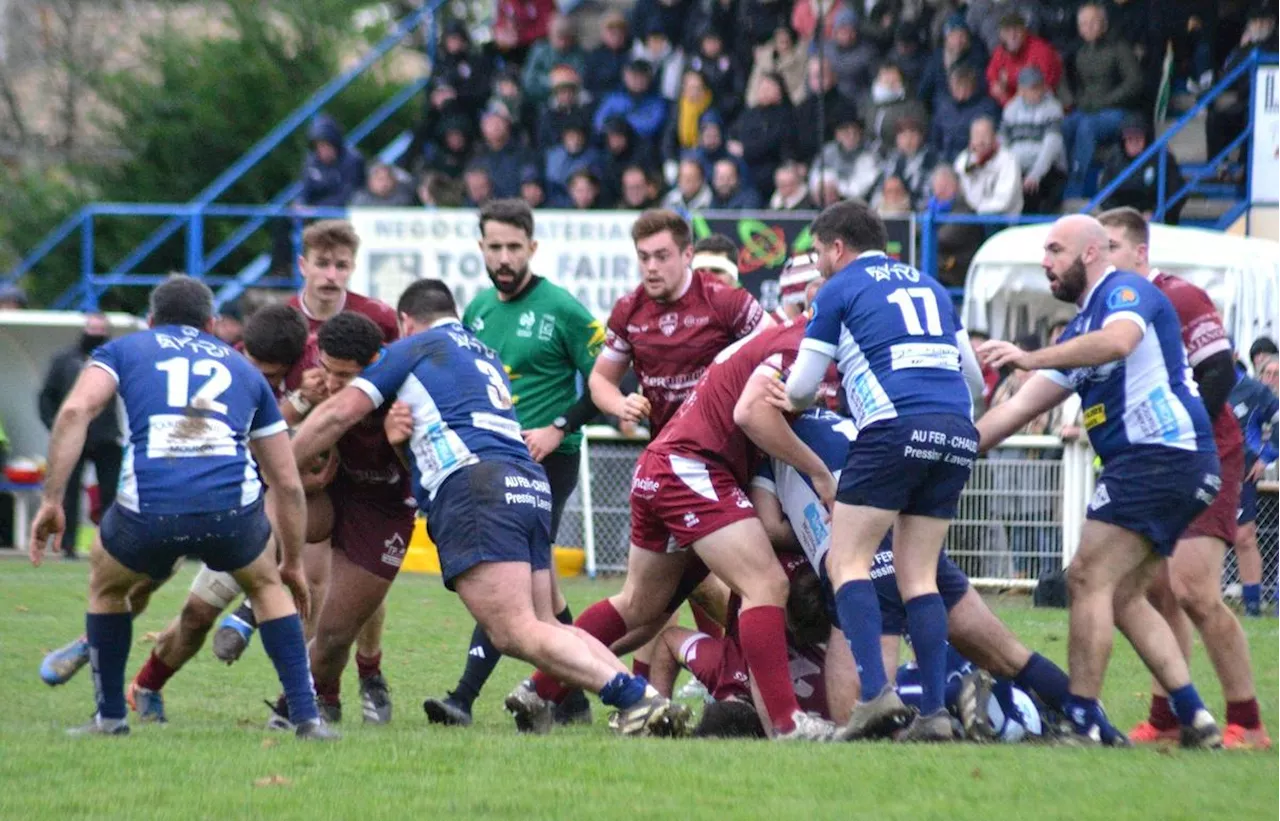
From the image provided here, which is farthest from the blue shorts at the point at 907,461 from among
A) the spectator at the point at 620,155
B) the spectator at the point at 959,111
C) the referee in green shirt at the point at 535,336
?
the spectator at the point at 620,155

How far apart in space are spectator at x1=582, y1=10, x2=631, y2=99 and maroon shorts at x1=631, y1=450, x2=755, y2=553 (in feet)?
44.0

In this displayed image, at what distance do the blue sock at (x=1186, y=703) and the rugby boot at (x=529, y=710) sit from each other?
2.53m

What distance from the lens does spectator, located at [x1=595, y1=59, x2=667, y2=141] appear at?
2023cm

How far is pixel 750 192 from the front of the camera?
18.5 metres

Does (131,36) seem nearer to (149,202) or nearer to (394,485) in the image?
(149,202)

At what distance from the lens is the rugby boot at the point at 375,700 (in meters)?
8.89

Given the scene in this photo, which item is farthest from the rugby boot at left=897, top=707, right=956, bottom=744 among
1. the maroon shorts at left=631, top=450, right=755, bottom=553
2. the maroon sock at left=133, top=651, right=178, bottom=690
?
the maroon sock at left=133, top=651, right=178, bottom=690

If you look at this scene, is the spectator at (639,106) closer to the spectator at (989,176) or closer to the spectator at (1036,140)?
the spectator at (989,176)

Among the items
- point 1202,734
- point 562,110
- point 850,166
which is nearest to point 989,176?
point 850,166

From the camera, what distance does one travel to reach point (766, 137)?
1891cm

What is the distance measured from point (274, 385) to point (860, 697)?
3143mm

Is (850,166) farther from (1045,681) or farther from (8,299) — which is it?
(1045,681)

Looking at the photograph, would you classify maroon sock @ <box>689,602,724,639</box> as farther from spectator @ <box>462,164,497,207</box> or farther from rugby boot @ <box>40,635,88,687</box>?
spectator @ <box>462,164,497,207</box>

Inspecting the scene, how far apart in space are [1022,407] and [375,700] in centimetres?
319
